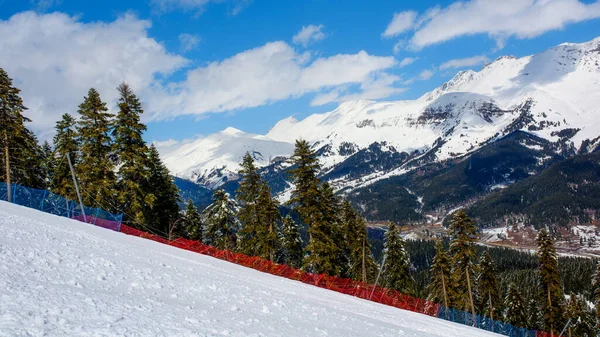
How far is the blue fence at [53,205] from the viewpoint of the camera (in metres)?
30.9

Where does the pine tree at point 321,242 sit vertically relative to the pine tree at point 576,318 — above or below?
above

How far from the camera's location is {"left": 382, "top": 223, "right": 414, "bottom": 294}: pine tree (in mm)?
49497

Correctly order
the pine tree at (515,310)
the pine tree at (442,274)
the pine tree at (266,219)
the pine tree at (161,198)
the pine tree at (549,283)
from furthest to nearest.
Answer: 1. the pine tree at (515,310)
2. the pine tree at (442,274)
3. the pine tree at (549,283)
4. the pine tree at (161,198)
5. the pine tree at (266,219)

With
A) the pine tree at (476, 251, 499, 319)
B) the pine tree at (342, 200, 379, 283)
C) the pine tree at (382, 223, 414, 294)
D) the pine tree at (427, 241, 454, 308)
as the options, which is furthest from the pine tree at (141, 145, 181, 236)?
the pine tree at (476, 251, 499, 319)

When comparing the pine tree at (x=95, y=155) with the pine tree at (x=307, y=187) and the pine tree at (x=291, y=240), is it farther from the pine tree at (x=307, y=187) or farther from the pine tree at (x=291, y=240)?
the pine tree at (x=291, y=240)

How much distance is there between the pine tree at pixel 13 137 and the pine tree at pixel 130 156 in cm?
920

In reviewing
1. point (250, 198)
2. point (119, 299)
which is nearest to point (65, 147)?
point (250, 198)

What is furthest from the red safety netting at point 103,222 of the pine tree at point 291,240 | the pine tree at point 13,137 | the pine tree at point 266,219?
the pine tree at point 291,240

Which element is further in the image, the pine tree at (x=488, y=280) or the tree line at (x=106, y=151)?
the pine tree at (x=488, y=280)

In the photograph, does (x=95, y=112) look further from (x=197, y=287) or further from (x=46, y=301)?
(x=46, y=301)

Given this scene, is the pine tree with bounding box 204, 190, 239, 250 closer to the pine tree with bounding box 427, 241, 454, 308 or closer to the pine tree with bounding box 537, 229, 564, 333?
the pine tree with bounding box 427, 241, 454, 308

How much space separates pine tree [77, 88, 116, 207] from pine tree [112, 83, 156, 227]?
3.01 feet

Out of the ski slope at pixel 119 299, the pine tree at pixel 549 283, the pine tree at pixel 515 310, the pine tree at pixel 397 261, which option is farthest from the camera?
the pine tree at pixel 515 310

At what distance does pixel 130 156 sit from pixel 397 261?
3344 cm
